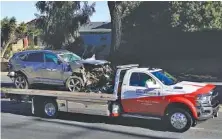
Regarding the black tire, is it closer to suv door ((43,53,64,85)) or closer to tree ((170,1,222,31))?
suv door ((43,53,64,85))

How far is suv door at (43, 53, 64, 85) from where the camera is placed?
13594 millimetres

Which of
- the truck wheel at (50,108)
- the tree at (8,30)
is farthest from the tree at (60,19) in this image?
the truck wheel at (50,108)

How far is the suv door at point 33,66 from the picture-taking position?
1402 centimetres

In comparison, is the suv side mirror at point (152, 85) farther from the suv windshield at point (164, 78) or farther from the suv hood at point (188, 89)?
the suv hood at point (188, 89)

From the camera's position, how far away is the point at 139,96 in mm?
11680

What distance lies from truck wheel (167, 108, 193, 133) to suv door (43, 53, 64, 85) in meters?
4.20

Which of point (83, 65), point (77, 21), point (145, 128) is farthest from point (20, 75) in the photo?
point (77, 21)

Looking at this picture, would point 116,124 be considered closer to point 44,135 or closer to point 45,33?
point 44,135

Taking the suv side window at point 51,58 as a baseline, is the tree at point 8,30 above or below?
above

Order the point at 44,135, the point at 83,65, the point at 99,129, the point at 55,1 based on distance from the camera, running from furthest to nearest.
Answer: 1. the point at 55,1
2. the point at 83,65
3. the point at 99,129
4. the point at 44,135

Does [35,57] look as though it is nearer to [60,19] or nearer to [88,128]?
[88,128]

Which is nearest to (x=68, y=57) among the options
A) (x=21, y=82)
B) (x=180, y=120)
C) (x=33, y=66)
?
(x=33, y=66)

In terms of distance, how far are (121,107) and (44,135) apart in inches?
101

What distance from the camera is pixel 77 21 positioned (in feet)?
123
